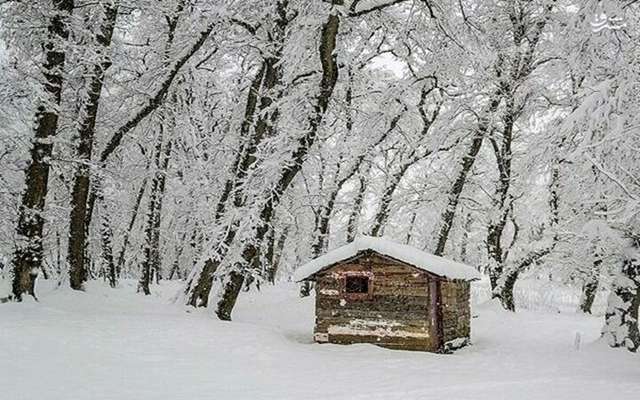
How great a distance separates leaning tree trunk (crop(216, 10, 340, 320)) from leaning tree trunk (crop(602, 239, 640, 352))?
7.76 metres

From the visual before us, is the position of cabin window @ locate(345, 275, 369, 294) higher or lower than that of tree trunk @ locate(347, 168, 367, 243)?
lower

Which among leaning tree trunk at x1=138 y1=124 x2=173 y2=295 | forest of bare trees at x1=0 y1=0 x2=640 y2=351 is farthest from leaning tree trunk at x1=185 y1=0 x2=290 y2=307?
leaning tree trunk at x1=138 y1=124 x2=173 y2=295

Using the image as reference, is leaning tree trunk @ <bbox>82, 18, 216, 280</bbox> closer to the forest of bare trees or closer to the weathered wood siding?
the forest of bare trees

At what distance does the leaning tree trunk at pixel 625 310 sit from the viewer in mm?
14141

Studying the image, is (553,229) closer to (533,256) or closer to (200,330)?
(533,256)

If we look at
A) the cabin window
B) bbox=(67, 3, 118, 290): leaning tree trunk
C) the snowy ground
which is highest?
bbox=(67, 3, 118, 290): leaning tree trunk

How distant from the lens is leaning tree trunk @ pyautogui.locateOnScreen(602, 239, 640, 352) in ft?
46.4

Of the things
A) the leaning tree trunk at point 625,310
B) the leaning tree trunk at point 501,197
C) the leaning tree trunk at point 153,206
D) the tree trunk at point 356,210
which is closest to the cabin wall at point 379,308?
the leaning tree trunk at point 625,310

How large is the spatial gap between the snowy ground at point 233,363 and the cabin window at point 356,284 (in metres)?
1.53

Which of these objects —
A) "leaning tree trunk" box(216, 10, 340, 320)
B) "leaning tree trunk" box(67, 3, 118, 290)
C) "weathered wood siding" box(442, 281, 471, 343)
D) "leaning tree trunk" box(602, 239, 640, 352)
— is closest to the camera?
"leaning tree trunk" box(216, 10, 340, 320)

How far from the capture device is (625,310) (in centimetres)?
1432

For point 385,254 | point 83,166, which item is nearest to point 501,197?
point 385,254

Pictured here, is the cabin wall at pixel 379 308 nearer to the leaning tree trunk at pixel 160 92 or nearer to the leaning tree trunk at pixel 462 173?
the leaning tree trunk at pixel 160 92

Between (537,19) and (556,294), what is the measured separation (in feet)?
71.2
